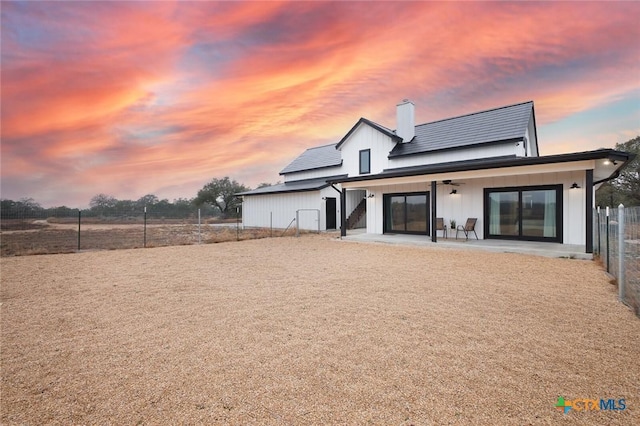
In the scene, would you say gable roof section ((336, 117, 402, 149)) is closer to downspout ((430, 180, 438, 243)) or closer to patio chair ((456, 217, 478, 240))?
downspout ((430, 180, 438, 243))

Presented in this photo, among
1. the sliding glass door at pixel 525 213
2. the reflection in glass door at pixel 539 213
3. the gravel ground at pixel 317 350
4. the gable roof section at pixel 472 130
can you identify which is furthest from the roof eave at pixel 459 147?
the gravel ground at pixel 317 350

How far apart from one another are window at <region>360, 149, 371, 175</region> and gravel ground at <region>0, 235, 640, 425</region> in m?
13.2

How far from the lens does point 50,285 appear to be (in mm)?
6352

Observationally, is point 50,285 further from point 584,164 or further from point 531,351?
point 584,164

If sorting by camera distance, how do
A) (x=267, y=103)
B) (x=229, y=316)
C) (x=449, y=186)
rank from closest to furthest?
1. (x=229, y=316)
2. (x=449, y=186)
3. (x=267, y=103)

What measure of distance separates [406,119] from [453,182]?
6.98 metres

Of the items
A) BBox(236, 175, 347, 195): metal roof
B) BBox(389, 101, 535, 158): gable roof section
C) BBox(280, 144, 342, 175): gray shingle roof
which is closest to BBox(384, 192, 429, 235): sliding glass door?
BBox(389, 101, 535, 158): gable roof section

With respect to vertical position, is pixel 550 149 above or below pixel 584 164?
above

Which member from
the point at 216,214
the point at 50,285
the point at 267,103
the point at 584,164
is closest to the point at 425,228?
the point at 584,164

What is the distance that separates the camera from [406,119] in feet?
59.3

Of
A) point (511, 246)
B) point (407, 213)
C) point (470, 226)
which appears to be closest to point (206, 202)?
point (407, 213)

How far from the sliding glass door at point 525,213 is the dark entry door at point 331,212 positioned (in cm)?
1007

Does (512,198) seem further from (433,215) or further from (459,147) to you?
(459,147)

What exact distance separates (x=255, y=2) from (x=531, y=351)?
12030mm
